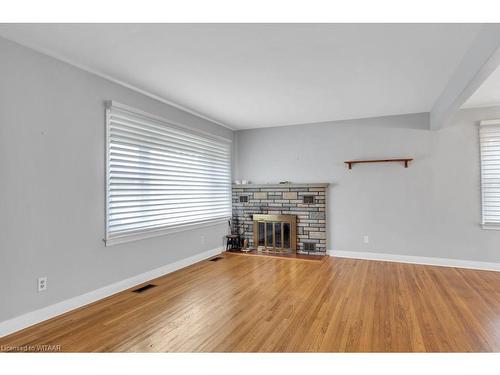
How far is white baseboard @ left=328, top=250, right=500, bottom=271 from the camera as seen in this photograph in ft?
14.0

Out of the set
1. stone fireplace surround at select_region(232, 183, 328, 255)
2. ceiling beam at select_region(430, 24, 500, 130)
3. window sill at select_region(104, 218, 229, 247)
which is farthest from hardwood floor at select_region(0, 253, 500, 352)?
ceiling beam at select_region(430, 24, 500, 130)

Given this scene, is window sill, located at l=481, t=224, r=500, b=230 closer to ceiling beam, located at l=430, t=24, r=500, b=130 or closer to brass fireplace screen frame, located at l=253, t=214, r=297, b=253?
ceiling beam, located at l=430, t=24, r=500, b=130

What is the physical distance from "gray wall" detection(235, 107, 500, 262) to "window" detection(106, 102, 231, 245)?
1481mm

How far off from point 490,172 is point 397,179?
4.08 ft

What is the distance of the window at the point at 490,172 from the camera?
13.8 feet

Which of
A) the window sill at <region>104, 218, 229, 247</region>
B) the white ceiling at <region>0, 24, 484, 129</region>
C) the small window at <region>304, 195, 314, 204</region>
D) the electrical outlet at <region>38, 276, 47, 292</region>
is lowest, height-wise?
the electrical outlet at <region>38, 276, 47, 292</region>

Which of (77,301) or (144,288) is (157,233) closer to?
(144,288)

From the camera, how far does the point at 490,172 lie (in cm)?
425

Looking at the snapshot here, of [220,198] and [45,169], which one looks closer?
[45,169]

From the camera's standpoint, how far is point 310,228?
5289 millimetres

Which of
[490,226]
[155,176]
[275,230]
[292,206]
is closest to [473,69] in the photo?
[490,226]
